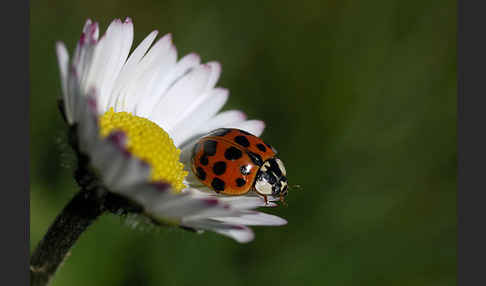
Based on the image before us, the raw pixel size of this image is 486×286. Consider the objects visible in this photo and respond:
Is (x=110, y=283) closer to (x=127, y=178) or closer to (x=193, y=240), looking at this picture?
(x=193, y=240)

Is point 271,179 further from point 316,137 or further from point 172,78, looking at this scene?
point 316,137

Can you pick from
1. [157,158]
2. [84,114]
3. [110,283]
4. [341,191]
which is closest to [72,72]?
[84,114]

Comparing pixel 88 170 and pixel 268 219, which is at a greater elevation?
pixel 88 170

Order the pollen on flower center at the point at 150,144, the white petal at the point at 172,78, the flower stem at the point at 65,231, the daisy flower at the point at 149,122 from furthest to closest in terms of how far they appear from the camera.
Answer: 1. the white petal at the point at 172,78
2. the pollen on flower center at the point at 150,144
3. the flower stem at the point at 65,231
4. the daisy flower at the point at 149,122

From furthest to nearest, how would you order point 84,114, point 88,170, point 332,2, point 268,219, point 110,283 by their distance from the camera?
point 332,2 → point 110,283 → point 268,219 → point 88,170 → point 84,114

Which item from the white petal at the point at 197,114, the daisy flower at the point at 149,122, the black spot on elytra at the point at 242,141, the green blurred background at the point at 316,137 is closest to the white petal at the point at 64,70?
the daisy flower at the point at 149,122

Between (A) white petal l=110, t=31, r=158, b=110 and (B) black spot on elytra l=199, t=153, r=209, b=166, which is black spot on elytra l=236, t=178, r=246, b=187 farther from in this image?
(A) white petal l=110, t=31, r=158, b=110

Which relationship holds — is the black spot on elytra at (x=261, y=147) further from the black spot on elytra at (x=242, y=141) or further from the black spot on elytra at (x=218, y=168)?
the black spot on elytra at (x=218, y=168)

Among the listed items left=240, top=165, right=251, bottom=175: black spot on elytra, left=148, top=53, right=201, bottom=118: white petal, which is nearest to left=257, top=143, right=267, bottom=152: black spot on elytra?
left=240, top=165, right=251, bottom=175: black spot on elytra
